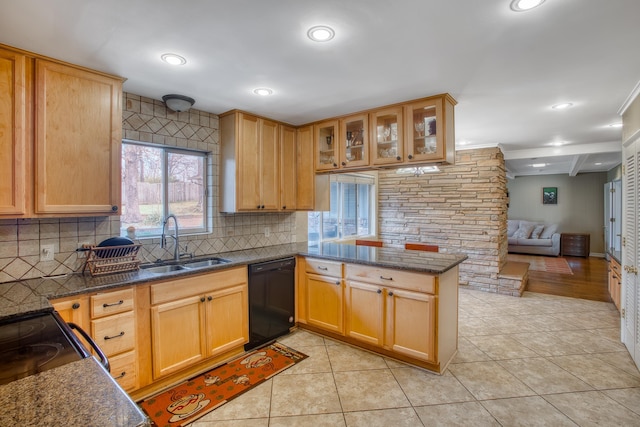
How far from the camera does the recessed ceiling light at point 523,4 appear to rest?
152cm

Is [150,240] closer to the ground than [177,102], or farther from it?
closer to the ground

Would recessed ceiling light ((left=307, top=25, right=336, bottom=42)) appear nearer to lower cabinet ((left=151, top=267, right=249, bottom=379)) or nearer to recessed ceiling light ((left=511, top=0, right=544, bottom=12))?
recessed ceiling light ((left=511, top=0, right=544, bottom=12))

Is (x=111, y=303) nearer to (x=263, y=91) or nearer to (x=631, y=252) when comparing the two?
(x=263, y=91)

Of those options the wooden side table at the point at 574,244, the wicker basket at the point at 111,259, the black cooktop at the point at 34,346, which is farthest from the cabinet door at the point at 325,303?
the wooden side table at the point at 574,244

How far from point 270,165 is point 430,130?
1.69 metres

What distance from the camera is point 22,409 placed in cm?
79

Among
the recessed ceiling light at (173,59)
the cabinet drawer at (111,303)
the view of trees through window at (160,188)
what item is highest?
the recessed ceiling light at (173,59)

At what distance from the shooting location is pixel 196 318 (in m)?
2.50

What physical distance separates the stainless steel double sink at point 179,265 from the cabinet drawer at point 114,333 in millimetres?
541

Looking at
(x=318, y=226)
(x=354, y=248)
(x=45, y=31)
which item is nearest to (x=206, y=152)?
(x=45, y=31)

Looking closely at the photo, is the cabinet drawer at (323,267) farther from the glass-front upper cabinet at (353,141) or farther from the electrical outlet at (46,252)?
the electrical outlet at (46,252)

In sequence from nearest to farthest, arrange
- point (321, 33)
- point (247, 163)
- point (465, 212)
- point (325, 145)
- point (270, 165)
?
point (321, 33) → point (247, 163) → point (270, 165) → point (325, 145) → point (465, 212)

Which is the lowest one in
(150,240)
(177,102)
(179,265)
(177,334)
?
(177,334)

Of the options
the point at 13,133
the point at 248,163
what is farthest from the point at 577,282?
the point at 13,133
